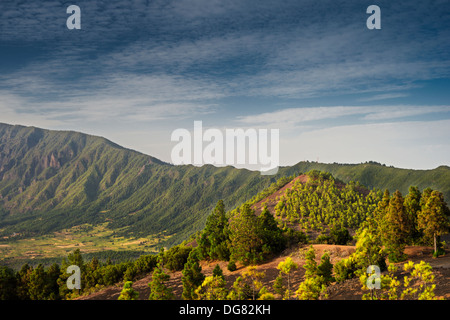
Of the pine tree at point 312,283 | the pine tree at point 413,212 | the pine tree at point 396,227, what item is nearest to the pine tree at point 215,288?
the pine tree at point 312,283

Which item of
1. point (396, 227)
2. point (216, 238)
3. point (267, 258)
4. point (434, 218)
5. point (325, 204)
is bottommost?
point (267, 258)

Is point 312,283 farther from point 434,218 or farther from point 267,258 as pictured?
point 267,258

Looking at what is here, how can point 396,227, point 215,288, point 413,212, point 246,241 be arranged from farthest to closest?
point 246,241, point 413,212, point 396,227, point 215,288

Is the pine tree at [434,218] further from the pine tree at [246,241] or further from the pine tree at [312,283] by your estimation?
the pine tree at [246,241]

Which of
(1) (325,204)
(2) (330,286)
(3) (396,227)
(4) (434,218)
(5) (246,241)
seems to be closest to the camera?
(2) (330,286)

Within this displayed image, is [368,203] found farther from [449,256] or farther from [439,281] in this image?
[439,281]

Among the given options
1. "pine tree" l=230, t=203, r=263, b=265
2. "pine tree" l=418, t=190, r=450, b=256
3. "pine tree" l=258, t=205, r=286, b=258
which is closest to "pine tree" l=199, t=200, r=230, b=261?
"pine tree" l=230, t=203, r=263, b=265

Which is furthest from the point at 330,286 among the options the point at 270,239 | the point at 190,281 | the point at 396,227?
the point at 270,239

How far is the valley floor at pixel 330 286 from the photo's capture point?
28.4 meters

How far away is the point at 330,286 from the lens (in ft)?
107

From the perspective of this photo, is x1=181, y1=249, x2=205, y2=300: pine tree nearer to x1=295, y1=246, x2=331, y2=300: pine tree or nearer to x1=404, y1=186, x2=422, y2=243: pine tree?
x1=295, y1=246, x2=331, y2=300: pine tree

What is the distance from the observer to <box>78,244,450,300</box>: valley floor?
28.4 m

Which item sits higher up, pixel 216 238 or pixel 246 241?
pixel 246 241
